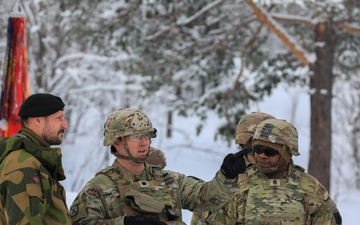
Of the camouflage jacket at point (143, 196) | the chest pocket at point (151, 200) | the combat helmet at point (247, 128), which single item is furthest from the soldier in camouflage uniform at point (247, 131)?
the chest pocket at point (151, 200)

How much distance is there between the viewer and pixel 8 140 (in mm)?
3043

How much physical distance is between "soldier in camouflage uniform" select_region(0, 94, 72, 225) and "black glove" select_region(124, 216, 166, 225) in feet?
1.01

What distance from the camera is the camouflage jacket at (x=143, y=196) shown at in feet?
10.9

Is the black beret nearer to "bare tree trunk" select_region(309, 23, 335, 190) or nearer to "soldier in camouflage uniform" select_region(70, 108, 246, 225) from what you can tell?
"soldier in camouflage uniform" select_region(70, 108, 246, 225)

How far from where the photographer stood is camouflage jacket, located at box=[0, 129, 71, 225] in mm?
2873

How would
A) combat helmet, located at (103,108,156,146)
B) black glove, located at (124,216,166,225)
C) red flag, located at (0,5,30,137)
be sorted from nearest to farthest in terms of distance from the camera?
black glove, located at (124,216,166,225) < combat helmet, located at (103,108,156,146) < red flag, located at (0,5,30,137)

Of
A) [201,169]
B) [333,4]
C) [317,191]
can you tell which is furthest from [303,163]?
[317,191]

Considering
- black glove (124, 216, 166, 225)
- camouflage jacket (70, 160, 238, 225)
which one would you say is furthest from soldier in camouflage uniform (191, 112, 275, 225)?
black glove (124, 216, 166, 225)

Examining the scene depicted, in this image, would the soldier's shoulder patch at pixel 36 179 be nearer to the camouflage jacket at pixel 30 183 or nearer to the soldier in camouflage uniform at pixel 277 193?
the camouflage jacket at pixel 30 183

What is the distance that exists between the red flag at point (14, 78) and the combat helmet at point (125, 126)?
271cm

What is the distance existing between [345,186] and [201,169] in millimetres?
3997

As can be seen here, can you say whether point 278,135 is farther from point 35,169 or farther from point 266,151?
point 35,169

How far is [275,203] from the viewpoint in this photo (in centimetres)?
392

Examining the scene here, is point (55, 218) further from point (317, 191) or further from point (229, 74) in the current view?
point (229, 74)
